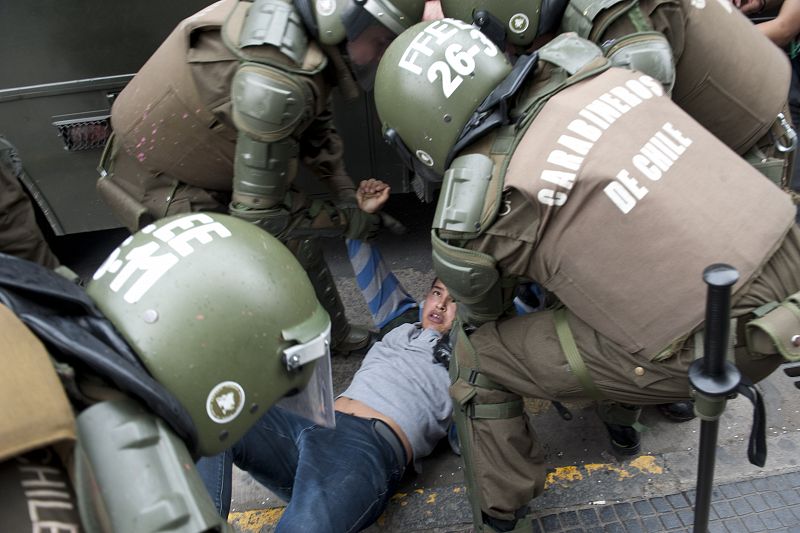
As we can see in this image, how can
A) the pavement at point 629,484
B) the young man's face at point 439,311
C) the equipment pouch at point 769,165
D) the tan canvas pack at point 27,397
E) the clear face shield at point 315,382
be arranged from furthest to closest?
the young man's face at point 439,311 < the equipment pouch at point 769,165 < the pavement at point 629,484 < the clear face shield at point 315,382 < the tan canvas pack at point 27,397

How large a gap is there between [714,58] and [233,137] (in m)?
1.90

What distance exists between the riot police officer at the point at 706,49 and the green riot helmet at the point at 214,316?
1450 mm

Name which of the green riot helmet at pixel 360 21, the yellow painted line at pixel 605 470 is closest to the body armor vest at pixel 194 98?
the green riot helmet at pixel 360 21

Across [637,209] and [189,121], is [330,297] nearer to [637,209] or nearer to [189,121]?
[189,121]

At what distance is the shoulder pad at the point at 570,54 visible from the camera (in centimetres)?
197

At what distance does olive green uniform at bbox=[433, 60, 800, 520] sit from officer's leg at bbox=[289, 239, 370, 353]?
1309 millimetres

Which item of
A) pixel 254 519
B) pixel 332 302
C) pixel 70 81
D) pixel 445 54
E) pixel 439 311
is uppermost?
pixel 445 54

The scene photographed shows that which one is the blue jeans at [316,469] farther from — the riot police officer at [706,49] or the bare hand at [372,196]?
the riot police officer at [706,49]

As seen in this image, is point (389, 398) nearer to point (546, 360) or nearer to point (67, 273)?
point (546, 360)

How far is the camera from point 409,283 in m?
4.09

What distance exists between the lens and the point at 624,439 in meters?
2.65

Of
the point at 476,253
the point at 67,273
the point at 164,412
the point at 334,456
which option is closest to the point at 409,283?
the point at 334,456

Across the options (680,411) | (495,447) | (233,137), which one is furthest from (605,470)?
(233,137)

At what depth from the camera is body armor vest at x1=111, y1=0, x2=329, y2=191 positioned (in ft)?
8.66
